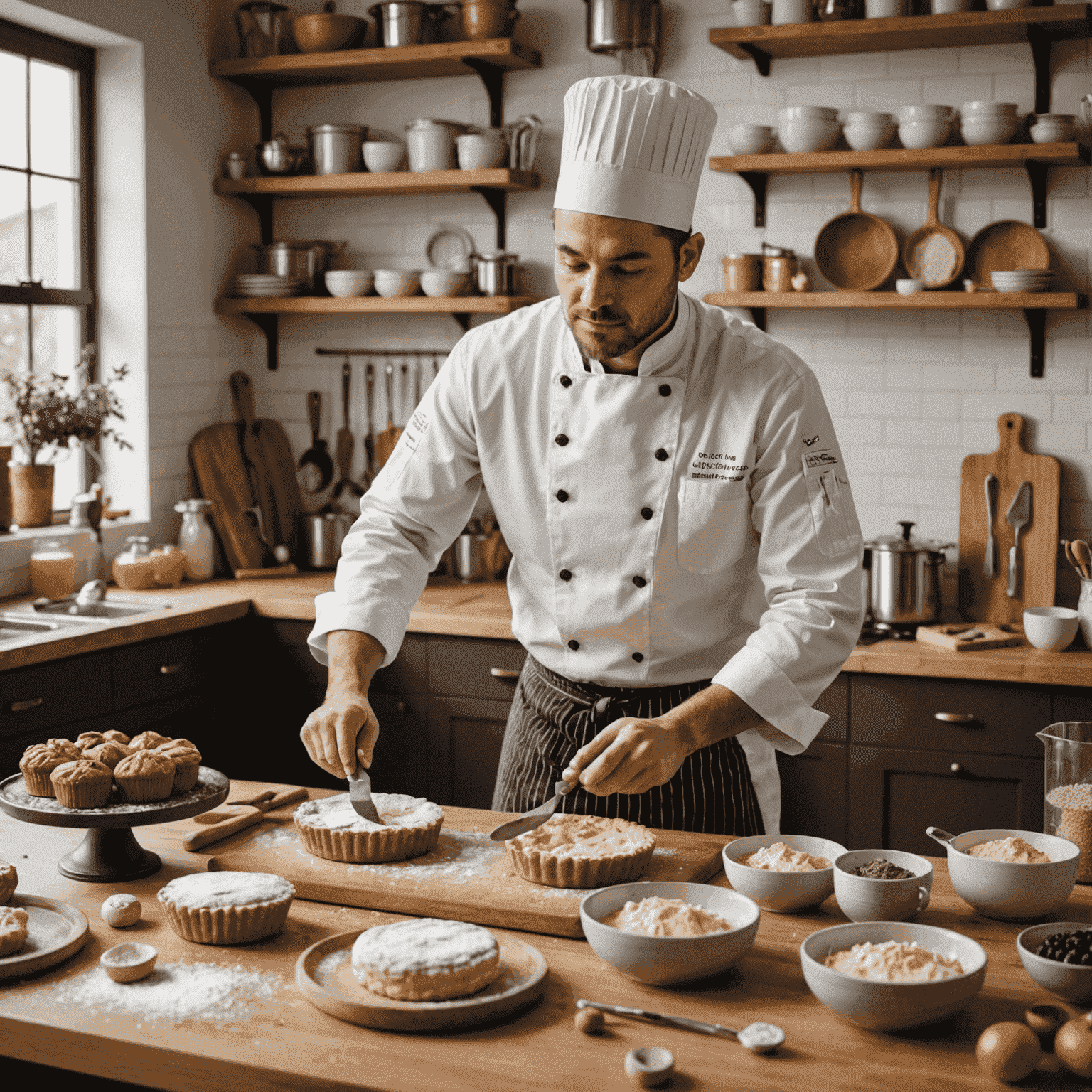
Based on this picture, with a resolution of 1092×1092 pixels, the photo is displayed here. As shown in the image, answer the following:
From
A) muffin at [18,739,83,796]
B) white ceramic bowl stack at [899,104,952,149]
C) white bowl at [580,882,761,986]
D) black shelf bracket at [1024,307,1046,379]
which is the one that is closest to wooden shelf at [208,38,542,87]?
white ceramic bowl stack at [899,104,952,149]

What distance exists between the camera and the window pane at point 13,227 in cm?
394

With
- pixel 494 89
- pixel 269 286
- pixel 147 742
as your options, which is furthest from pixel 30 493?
pixel 147 742

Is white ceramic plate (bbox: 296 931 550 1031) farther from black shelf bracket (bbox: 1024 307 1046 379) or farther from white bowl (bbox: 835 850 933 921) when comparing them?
black shelf bracket (bbox: 1024 307 1046 379)

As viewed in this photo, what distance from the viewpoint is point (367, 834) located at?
1742 mm

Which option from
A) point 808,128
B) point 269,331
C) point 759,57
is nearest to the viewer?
point 808,128

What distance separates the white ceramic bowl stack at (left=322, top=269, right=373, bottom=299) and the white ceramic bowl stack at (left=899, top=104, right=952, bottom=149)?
1.73 m

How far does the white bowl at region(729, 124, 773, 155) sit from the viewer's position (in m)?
3.81

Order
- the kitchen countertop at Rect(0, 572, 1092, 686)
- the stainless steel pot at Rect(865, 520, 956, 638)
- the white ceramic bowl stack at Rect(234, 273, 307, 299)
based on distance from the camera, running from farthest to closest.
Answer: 1. the white ceramic bowl stack at Rect(234, 273, 307, 299)
2. the stainless steel pot at Rect(865, 520, 956, 638)
3. the kitchen countertop at Rect(0, 572, 1092, 686)

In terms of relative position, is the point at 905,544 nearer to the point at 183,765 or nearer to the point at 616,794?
the point at 616,794

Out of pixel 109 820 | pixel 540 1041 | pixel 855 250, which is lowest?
pixel 540 1041

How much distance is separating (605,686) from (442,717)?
5.29ft

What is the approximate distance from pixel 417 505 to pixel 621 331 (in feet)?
1.67

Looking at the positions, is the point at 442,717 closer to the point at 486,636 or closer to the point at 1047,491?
the point at 486,636

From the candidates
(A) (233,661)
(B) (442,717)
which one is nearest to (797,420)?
(B) (442,717)
